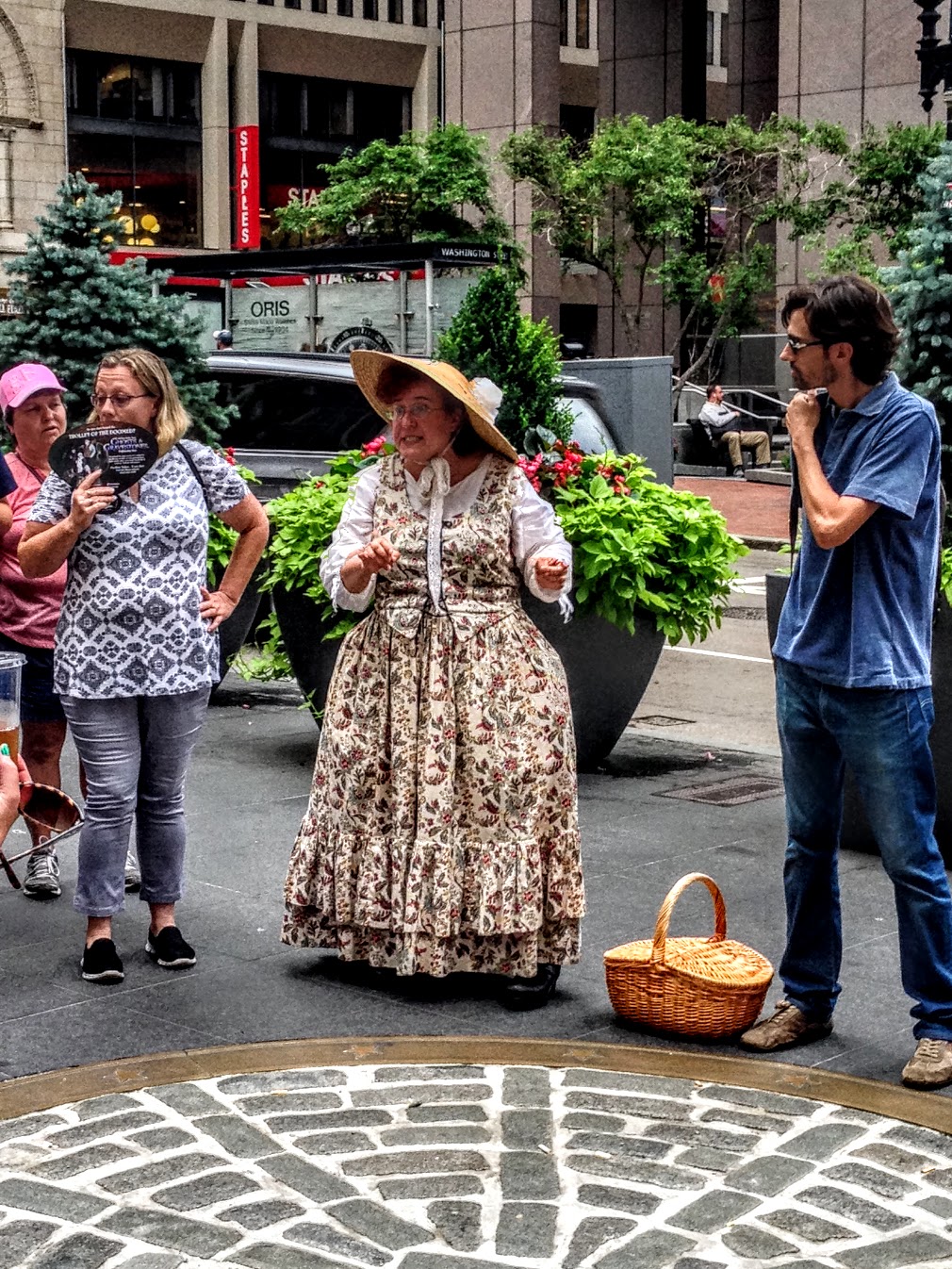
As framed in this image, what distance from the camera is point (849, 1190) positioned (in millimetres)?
3932

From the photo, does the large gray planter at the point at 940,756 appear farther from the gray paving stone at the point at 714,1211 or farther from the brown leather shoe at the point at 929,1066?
the gray paving stone at the point at 714,1211

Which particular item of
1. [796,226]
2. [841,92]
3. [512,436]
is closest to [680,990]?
[512,436]

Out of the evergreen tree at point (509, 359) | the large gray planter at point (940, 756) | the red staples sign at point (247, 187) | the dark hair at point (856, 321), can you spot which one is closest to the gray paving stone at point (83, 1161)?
the dark hair at point (856, 321)

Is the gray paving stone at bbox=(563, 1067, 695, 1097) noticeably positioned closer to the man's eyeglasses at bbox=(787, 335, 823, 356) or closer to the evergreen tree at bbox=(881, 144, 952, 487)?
the man's eyeglasses at bbox=(787, 335, 823, 356)

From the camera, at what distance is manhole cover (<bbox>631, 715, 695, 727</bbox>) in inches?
399

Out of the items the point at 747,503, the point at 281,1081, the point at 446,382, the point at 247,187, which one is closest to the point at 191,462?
the point at 446,382

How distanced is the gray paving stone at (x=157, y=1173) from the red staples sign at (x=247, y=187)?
133ft

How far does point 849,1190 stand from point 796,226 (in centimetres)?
2891

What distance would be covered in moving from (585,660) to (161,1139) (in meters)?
4.29

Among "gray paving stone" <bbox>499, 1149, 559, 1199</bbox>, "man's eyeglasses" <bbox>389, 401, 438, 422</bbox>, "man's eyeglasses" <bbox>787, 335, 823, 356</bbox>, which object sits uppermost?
"man's eyeglasses" <bbox>787, 335, 823, 356</bbox>

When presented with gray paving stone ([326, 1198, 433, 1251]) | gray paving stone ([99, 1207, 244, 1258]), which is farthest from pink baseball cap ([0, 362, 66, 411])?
gray paving stone ([326, 1198, 433, 1251])

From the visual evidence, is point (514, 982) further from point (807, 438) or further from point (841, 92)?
point (841, 92)

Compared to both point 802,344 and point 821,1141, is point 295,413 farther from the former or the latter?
point 821,1141

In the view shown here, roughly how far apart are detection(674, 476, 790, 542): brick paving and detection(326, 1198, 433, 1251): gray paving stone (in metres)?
17.0
